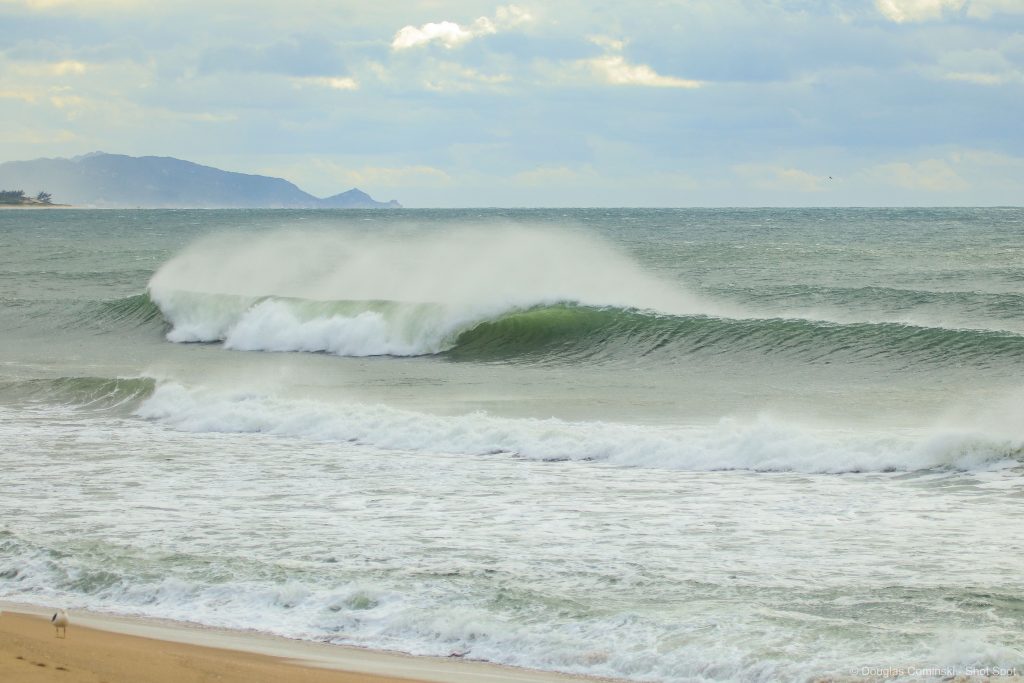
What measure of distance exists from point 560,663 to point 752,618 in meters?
1.31

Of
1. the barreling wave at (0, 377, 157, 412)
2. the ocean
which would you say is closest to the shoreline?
the ocean

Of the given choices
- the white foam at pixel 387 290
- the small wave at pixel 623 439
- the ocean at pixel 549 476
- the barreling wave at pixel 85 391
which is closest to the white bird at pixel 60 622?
the ocean at pixel 549 476

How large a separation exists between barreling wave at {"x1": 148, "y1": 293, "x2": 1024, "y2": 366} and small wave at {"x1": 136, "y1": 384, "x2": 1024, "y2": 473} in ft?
23.2

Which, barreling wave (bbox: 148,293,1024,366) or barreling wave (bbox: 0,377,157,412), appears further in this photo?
barreling wave (bbox: 148,293,1024,366)

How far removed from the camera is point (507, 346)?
78.6ft

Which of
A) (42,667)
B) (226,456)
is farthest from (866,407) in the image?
(42,667)

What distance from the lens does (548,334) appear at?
79.6 feet

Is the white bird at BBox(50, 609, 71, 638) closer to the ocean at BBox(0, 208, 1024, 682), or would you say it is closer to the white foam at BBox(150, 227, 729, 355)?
the ocean at BBox(0, 208, 1024, 682)

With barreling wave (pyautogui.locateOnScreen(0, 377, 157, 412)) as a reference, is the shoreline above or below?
below

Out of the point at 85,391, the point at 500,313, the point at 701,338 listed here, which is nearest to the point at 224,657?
the point at 85,391

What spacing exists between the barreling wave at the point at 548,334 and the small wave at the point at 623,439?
7058mm

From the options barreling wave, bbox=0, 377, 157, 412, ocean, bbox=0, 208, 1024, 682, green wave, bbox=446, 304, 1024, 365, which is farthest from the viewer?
green wave, bbox=446, 304, 1024, 365

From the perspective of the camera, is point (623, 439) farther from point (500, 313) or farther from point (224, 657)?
point (500, 313)

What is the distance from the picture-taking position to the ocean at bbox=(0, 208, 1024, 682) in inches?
293
